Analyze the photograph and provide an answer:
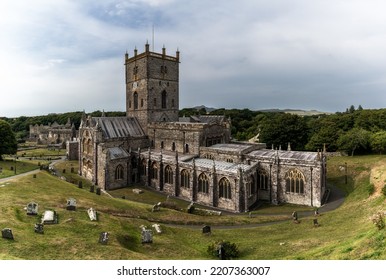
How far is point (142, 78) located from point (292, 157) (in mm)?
30124

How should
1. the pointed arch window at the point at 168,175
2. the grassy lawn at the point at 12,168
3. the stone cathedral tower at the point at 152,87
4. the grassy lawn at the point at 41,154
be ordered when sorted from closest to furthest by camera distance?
1. the pointed arch window at the point at 168,175
2. the grassy lawn at the point at 12,168
3. the stone cathedral tower at the point at 152,87
4. the grassy lawn at the point at 41,154

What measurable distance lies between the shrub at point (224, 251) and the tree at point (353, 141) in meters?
47.8

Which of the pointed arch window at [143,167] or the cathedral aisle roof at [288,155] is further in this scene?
the pointed arch window at [143,167]

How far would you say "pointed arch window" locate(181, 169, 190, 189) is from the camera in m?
38.1

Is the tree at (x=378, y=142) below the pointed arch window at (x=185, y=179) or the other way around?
the other way around

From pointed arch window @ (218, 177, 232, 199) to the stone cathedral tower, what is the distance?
21129 mm

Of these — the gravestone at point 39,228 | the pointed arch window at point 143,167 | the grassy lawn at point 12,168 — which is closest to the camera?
the gravestone at point 39,228

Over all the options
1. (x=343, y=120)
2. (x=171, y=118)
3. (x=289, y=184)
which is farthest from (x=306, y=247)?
(x=343, y=120)

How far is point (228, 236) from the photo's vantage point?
23734 millimetres

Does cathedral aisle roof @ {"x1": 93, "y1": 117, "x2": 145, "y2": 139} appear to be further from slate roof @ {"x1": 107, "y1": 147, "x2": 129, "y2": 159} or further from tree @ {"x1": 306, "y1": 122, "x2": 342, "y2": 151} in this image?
tree @ {"x1": 306, "y1": 122, "x2": 342, "y2": 151}

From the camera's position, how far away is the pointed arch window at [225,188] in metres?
33.6

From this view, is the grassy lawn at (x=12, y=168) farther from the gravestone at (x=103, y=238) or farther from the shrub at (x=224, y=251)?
the shrub at (x=224, y=251)

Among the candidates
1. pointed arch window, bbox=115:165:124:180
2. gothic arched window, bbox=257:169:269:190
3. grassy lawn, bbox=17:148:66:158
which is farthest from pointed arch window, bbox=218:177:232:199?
grassy lawn, bbox=17:148:66:158

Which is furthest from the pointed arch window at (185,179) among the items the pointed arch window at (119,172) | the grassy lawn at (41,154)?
the grassy lawn at (41,154)
